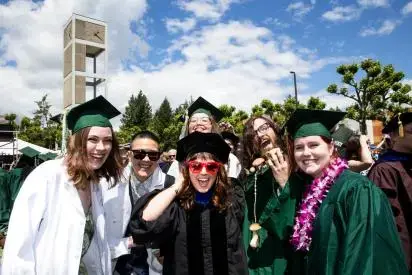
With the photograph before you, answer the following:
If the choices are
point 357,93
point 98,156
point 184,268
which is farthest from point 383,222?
point 357,93

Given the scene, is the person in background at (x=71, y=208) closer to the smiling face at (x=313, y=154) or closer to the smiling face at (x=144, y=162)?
the smiling face at (x=144, y=162)

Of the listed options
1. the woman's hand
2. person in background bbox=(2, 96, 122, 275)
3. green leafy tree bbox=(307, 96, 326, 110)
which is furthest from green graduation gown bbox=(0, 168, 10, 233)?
green leafy tree bbox=(307, 96, 326, 110)

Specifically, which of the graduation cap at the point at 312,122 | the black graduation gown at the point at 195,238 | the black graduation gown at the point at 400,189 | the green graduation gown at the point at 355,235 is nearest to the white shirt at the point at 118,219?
the black graduation gown at the point at 195,238

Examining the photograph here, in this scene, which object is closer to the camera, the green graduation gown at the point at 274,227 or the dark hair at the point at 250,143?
the green graduation gown at the point at 274,227

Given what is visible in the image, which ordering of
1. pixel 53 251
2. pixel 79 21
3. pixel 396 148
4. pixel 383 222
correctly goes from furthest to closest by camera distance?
pixel 79 21 < pixel 396 148 < pixel 53 251 < pixel 383 222

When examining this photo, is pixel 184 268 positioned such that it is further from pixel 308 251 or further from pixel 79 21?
pixel 79 21

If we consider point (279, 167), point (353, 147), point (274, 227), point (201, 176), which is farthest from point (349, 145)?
point (201, 176)

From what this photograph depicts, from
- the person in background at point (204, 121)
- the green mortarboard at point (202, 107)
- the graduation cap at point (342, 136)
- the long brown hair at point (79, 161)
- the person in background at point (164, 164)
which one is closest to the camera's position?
the long brown hair at point (79, 161)

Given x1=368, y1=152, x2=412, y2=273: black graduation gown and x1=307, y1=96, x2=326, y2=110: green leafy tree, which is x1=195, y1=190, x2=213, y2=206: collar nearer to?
x1=368, y1=152, x2=412, y2=273: black graduation gown

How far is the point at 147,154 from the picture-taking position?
3.68m

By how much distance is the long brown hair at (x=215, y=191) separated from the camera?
8.73 feet

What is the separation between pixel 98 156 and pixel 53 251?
2.38 feet

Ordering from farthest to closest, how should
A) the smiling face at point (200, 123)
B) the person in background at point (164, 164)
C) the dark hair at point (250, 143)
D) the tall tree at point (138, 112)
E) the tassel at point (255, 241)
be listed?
the tall tree at point (138, 112) < the person in background at point (164, 164) < the smiling face at point (200, 123) < the dark hair at point (250, 143) < the tassel at point (255, 241)

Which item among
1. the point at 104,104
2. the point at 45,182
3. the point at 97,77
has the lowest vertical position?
the point at 45,182
